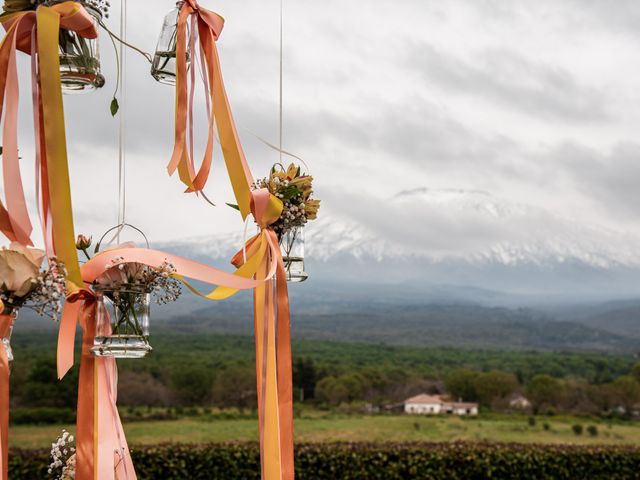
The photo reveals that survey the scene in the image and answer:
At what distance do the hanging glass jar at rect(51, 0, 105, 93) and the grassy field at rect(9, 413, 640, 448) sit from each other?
1333cm

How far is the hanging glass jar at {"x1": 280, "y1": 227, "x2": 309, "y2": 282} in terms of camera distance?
204 cm

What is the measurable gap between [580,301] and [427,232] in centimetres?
2424

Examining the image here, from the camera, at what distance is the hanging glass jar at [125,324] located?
5.55 ft

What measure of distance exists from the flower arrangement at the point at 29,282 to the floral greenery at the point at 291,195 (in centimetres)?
70

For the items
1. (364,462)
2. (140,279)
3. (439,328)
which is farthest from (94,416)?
(439,328)

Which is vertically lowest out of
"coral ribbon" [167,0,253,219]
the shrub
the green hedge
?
the shrub

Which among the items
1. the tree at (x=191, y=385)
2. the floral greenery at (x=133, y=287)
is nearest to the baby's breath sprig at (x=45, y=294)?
the floral greenery at (x=133, y=287)

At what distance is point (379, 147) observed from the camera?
76.9 meters

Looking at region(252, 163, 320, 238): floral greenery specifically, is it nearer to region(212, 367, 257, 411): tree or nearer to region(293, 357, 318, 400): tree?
region(212, 367, 257, 411): tree

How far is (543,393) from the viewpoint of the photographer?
18844mm

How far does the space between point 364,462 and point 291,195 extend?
626 cm

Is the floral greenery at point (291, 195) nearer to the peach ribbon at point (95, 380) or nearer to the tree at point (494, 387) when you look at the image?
the peach ribbon at point (95, 380)

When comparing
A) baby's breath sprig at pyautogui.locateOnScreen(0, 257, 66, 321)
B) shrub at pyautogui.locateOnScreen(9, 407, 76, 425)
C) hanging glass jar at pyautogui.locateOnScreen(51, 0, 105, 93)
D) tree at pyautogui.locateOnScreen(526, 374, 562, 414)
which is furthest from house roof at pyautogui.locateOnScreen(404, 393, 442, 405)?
baby's breath sprig at pyautogui.locateOnScreen(0, 257, 66, 321)

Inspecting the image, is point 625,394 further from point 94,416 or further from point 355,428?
point 94,416
